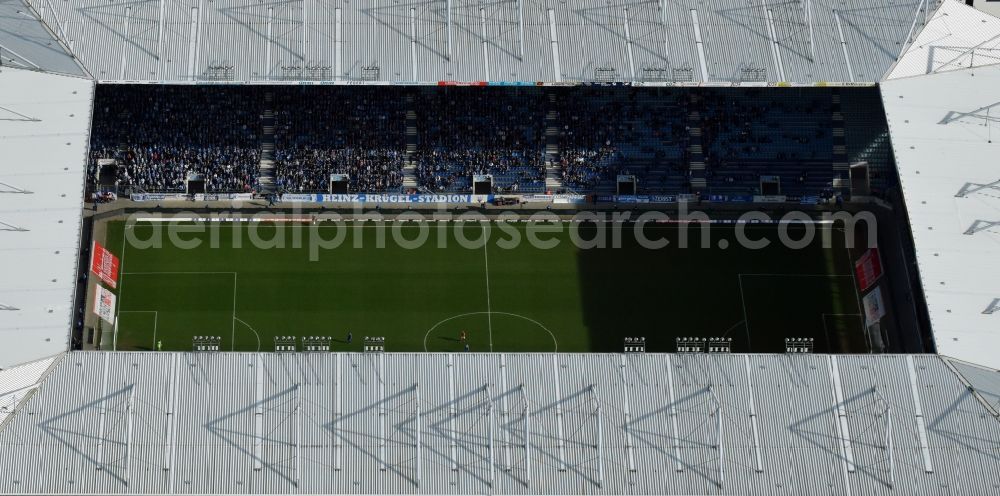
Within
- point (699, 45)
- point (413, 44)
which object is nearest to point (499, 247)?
point (413, 44)

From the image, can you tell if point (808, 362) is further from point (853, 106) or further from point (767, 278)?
point (853, 106)

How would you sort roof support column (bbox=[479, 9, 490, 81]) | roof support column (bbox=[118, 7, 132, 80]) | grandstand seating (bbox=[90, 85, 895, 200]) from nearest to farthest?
1. roof support column (bbox=[118, 7, 132, 80])
2. roof support column (bbox=[479, 9, 490, 81])
3. grandstand seating (bbox=[90, 85, 895, 200])

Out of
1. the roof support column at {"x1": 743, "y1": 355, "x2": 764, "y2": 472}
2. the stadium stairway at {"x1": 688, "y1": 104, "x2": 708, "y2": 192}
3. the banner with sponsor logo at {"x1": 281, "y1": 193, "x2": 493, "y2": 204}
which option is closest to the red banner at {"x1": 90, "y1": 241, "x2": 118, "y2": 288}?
the banner with sponsor logo at {"x1": 281, "y1": 193, "x2": 493, "y2": 204}

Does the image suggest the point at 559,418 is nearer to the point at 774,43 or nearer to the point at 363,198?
the point at 363,198

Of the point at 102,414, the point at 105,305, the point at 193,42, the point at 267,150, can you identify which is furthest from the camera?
the point at 267,150

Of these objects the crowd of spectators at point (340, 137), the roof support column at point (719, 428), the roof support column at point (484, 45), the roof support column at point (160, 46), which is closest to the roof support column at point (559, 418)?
the roof support column at point (719, 428)

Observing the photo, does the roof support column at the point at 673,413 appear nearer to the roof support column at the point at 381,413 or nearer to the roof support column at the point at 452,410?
the roof support column at the point at 452,410

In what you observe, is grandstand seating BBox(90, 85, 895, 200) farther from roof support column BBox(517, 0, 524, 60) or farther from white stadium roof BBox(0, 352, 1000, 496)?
white stadium roof BBox(0, 352, 1000, 496)

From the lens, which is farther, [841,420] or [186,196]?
[186,196]
